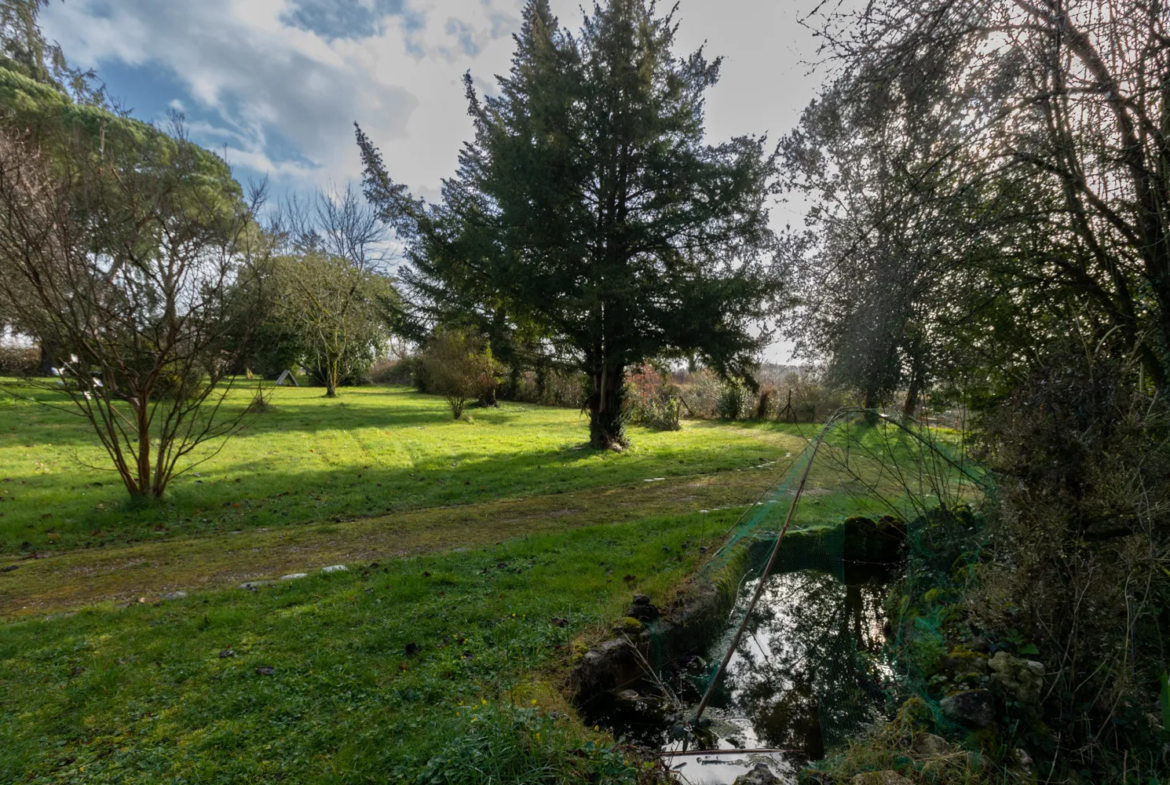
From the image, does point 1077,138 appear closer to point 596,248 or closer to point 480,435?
point 596,248

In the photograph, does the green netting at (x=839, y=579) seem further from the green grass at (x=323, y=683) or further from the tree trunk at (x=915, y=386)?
the tree trunk at (x=915, y=386)

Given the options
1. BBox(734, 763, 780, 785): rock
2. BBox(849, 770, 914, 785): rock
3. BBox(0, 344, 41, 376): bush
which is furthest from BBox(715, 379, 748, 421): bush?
BBox(0, 344, 41, 376): bush

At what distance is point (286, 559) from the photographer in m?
5.34

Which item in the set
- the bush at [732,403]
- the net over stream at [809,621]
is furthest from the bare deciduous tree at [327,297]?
the net over stream at [809,621]

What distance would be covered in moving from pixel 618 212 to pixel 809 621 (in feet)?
30.1

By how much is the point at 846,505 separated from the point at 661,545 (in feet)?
10.4

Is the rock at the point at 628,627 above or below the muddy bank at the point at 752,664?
above

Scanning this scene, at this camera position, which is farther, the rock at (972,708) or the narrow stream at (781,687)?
the narrow stream at (781,687)

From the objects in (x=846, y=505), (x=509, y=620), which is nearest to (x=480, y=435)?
(x=846, y=505)

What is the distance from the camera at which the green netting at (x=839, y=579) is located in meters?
3.72

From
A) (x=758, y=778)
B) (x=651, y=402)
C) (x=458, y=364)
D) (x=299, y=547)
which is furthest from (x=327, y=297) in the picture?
(x=758, y=778)

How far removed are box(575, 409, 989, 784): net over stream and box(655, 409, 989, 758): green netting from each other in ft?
0.05

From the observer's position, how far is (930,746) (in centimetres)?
265

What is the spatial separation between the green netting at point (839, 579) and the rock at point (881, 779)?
767mm
